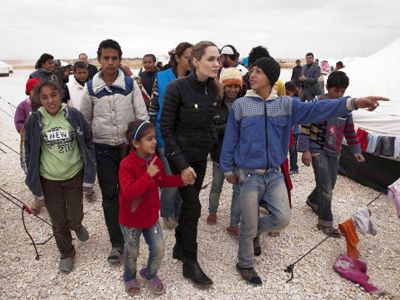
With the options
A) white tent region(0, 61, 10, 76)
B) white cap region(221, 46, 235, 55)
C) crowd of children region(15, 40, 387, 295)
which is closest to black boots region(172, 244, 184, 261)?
crowd of children region(15, 40, 387, 295)

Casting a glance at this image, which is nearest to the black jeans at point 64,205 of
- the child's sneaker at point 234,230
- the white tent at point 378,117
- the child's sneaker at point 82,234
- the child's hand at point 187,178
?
the child's sneaker at point 82,234

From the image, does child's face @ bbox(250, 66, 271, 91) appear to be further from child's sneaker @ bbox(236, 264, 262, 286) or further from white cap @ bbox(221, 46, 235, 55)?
white cap @ bbox(221, 46, 235, 55)

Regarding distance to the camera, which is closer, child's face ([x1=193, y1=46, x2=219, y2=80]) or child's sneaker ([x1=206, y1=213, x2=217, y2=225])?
child's face ([x1=193, y1=46, x2=219, y2=80])

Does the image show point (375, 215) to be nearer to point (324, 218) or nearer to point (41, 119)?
point (324, 218)

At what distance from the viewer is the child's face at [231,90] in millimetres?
3594

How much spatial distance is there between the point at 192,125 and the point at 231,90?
1031 mm

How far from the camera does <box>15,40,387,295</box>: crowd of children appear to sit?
266cm

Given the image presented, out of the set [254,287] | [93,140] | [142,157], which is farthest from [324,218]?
[93,140]

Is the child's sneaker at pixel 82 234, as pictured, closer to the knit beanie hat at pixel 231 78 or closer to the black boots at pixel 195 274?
the black boots at pixel 195 274

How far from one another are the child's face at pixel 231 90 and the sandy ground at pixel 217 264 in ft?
5.33

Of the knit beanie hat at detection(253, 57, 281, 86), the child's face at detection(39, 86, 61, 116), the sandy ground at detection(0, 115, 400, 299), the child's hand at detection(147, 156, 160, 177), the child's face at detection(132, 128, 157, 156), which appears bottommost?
the sandy ground at detection(0, 115, 400, 299)

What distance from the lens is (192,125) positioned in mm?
2771

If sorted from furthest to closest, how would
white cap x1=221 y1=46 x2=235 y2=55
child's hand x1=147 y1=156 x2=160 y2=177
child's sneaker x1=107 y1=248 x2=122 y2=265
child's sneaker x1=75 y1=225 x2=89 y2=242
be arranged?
white cap x1=221 y1=46 x2=235 y2=55, child's sneaker x1=75 y1=225 x2=89 y2=242, child's sneaker x1=107 y1=248 x2=122 y2=265, child's hand x1=147 y1=156 x2=160 y2=177

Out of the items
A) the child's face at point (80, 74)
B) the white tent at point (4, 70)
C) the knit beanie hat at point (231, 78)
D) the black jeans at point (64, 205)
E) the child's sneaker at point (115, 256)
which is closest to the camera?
the black jeans at point (64, 205)
